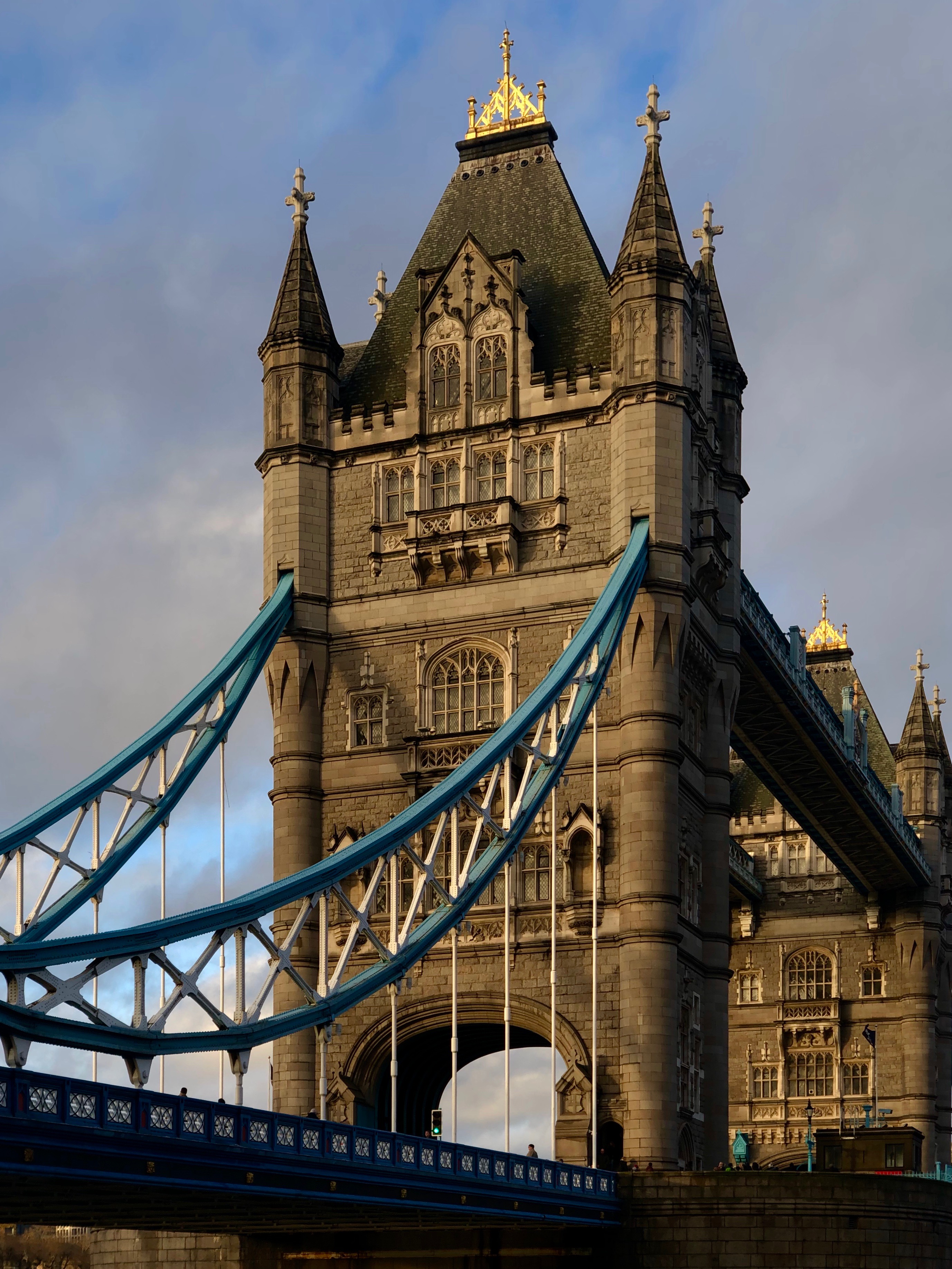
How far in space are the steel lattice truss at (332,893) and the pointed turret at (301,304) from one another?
6.05 metres

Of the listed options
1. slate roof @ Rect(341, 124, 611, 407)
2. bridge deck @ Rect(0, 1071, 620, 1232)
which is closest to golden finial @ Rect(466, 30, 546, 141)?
slate roof @ Rect(341, 124, 611, 407)

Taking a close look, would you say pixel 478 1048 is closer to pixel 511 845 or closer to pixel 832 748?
pixel 511 845

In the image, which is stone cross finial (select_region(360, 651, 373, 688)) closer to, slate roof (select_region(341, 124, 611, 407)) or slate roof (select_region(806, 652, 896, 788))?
slate roof (select_region(341, 124, 611, 407))

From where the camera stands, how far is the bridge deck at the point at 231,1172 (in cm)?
2564

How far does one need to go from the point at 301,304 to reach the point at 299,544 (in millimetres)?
5901

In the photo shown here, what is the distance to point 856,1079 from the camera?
76125 mm

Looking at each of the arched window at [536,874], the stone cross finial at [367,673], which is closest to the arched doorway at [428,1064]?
the arched window at [536,874]

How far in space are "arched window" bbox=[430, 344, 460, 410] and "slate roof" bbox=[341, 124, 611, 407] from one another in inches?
43.2

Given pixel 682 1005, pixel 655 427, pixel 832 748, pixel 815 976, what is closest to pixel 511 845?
pixel 682 1005

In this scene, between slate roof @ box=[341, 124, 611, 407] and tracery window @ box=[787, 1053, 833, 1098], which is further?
tracery window @ box=[787, 1053, 833, 1098]

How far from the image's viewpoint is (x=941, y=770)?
80.2m

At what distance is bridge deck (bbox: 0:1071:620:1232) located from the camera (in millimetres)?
25641

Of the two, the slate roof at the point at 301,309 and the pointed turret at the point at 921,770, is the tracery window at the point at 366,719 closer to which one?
the slate roof at the point at 301,309

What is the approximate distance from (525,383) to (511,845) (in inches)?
520
